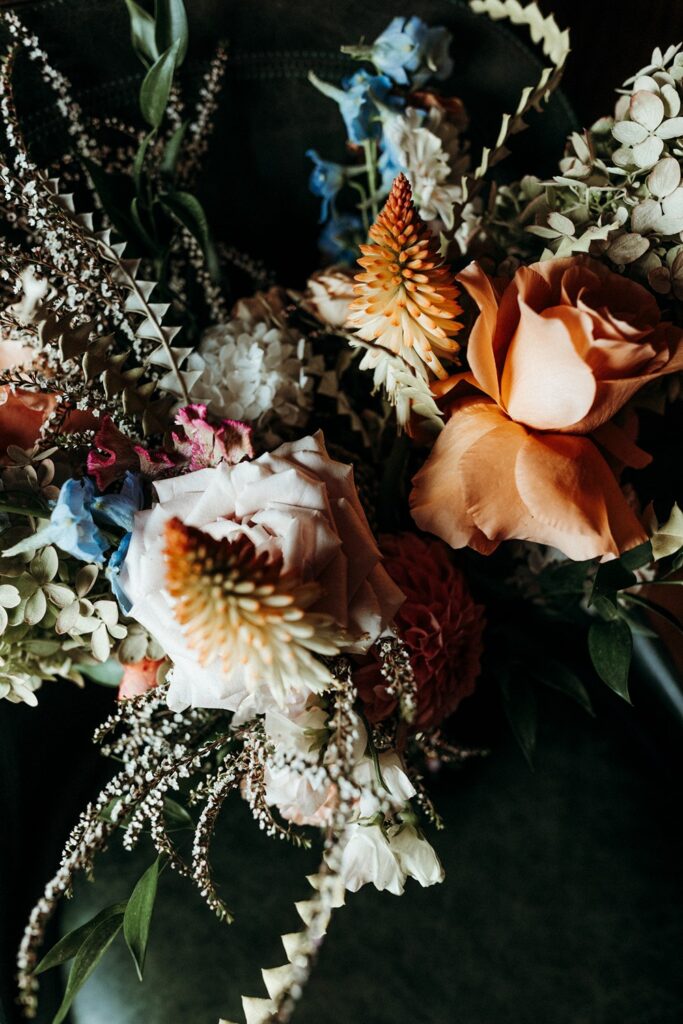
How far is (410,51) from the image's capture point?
2.12 ft

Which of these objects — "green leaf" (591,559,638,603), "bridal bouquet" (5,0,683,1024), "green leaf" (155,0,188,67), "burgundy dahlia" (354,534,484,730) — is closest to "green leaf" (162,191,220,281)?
"bridal bouquet" (5,0,683,1024)

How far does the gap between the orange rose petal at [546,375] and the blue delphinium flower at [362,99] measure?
1.04 ft

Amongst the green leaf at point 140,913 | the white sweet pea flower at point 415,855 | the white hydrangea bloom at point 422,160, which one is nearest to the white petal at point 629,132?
the white hydrangea bloom at point 422,160

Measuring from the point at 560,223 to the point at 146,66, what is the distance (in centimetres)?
38

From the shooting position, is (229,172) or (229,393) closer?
(229,393)

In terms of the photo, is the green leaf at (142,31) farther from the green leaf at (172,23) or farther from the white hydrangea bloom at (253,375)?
the white hydrangea bloom at (253,375)

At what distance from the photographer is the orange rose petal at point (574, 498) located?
0.44 m

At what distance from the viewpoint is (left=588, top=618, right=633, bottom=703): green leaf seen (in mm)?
570

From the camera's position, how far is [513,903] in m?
0.66

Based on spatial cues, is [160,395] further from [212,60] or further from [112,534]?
[212,60]

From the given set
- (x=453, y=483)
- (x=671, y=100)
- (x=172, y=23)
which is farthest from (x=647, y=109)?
(x=172, y=23)

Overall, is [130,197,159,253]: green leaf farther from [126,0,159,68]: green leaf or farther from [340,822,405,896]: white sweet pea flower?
[340,822,405,896]: white sweet pea flower

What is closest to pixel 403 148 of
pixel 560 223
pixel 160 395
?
pixel 560 223

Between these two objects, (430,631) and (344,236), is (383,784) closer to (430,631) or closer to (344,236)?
(430,631)
